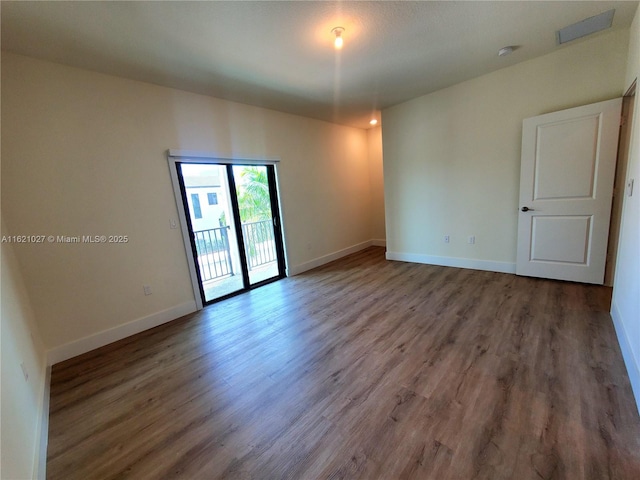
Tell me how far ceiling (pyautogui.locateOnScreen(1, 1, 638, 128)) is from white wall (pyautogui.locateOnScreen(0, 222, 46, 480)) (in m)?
1.60

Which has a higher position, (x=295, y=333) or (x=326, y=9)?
(x=326, y=9)

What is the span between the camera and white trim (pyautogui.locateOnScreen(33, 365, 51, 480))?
1374mm

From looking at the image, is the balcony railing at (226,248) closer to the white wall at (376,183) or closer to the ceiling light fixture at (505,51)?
the white wall at (376,183)

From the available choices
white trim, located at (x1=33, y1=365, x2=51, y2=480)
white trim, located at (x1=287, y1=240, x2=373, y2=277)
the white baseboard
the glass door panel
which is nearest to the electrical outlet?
white trim, located at (x1=33, y1=365, x2=51, y2=480)

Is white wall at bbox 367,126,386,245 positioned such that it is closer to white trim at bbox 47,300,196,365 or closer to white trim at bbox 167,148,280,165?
white trim at bbox 167,148,280,165

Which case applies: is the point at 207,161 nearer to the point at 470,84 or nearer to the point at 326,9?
the point at 326,9

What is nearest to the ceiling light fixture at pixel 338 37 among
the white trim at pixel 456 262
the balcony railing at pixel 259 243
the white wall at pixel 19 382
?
the balcony railing at pixel 259 243

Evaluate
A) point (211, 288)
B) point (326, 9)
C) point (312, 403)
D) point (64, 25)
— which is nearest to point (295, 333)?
point (312, 403)

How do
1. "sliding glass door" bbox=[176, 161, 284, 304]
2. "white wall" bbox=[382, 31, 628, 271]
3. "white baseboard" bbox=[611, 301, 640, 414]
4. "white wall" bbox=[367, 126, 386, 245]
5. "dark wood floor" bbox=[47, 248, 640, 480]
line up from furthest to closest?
"white wall" bbox=[367, 126, 386, 245], "sliding glass door" bbox=[176, 161, 284, 304], "white wall" bbox=[382, 31, 628, 271], "white baseboard" bbox=[611, 301, 640, 414], "dark wood floor" bbox=[47, 248, 640, 480]

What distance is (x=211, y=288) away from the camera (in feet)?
13.3

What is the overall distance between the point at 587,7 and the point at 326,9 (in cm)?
216

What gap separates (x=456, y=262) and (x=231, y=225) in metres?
3.50

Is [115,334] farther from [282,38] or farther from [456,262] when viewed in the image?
[456,262]

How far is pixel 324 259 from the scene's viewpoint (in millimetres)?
4961
